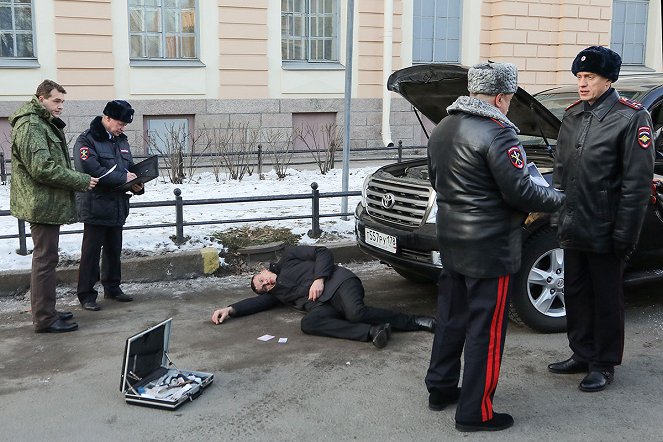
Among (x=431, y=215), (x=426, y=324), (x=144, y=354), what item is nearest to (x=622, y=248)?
(x=431, y=215)

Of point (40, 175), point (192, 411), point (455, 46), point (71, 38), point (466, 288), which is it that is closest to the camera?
point (466, 288)

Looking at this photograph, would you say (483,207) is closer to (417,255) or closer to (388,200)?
(417,255)

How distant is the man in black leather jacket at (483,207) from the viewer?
12.2 feet

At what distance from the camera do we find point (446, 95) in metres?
6.27

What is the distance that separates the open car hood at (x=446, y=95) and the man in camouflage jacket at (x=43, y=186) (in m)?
2.66

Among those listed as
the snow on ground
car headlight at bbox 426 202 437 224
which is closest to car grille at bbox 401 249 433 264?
car headlight at bbox 426 202 437 224

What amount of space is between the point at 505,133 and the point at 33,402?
3.06 metres

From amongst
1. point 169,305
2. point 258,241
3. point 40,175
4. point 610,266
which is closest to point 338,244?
point 258,241

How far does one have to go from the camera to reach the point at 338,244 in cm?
795

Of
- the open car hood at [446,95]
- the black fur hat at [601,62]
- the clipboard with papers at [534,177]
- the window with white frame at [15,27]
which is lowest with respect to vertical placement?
the clipboard with papers at [534,177]

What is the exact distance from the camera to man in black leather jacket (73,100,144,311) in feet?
20.3

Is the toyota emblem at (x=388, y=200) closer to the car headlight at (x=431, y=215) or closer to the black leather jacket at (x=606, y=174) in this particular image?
the car headlight at (x=431, y=215)

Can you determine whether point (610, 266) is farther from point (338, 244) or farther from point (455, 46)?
point (455, 46)

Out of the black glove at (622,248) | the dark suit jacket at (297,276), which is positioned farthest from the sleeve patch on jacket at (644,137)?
the dark suit jacket at (297,276)
